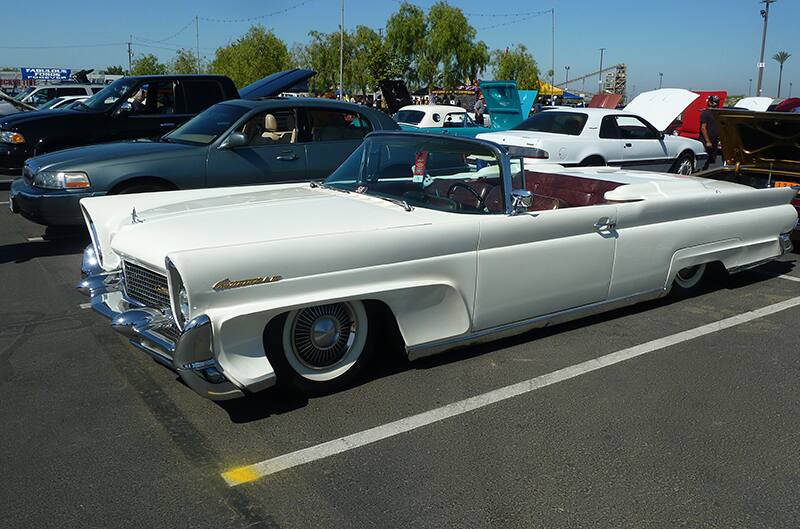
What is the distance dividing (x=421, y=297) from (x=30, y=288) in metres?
3.77

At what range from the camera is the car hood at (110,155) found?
6.83 m

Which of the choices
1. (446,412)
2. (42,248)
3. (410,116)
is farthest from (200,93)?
(410,116)

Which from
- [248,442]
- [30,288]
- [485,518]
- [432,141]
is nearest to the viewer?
[485,518]

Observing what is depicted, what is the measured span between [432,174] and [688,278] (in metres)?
2.56

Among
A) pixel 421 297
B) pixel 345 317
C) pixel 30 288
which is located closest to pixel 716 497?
pixel 421 297

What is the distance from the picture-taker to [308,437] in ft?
11.0

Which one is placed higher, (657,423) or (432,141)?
(432,141)

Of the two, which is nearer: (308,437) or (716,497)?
(716,497)

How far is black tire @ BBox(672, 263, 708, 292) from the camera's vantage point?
5633mm

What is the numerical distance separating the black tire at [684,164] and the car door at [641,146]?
252 mm

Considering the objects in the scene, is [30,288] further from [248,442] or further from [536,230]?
[536,230]

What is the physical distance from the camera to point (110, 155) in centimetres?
695

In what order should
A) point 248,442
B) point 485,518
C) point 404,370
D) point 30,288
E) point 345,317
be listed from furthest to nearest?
point 30,288 → point 404,370 → point 345,317 → point 248,442 → point 485,518

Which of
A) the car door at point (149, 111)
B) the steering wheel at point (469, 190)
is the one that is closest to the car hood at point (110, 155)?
the car door at point (149, 111)
